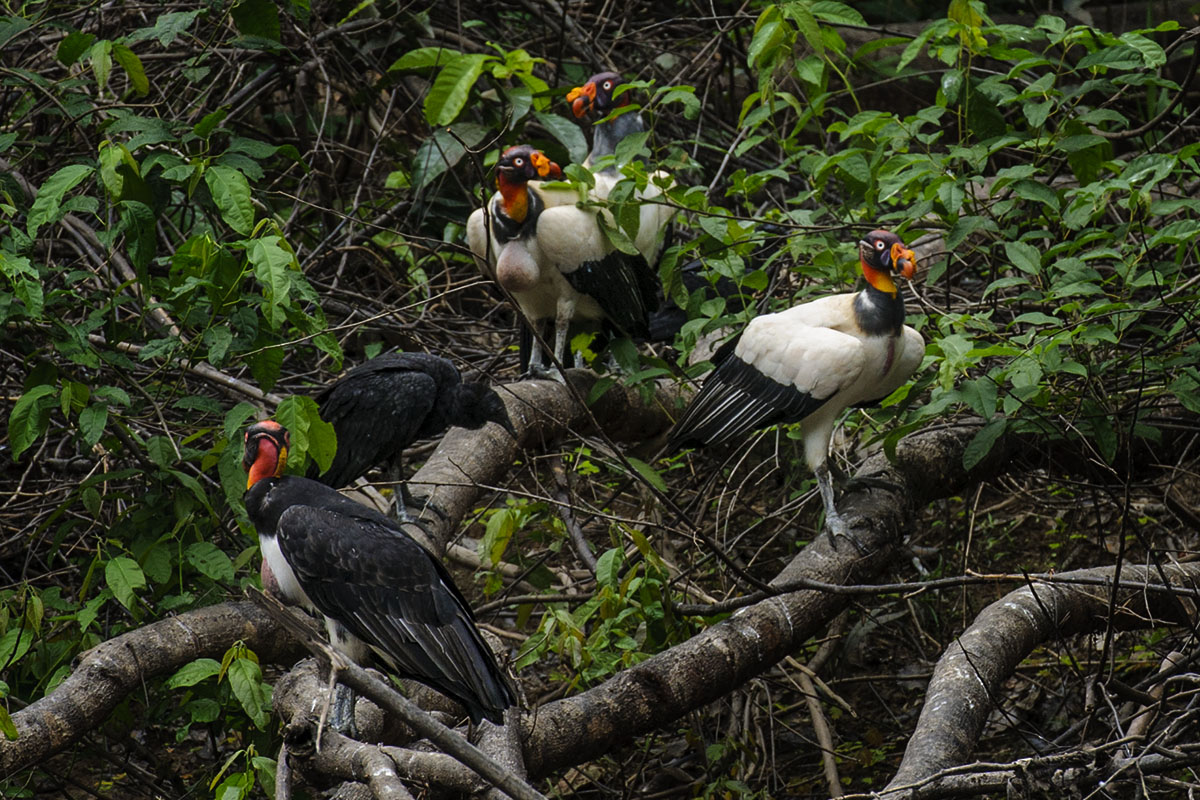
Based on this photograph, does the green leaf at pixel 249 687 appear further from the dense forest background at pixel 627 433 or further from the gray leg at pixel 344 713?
the gray leg at pixel 344 713

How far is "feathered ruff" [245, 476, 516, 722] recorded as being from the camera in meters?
3.05

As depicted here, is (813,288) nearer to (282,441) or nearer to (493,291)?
(493,291)

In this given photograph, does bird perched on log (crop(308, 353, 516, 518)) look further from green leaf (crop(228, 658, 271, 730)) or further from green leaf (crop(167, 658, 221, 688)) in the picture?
green leaf (crop(228, 658, 271, 730))

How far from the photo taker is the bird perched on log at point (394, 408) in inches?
161

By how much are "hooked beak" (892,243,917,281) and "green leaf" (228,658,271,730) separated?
7.08ft

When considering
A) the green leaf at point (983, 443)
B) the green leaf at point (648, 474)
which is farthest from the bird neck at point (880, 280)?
the green leaf at point (648, 474)

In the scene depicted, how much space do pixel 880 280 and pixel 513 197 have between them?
1.50 metres

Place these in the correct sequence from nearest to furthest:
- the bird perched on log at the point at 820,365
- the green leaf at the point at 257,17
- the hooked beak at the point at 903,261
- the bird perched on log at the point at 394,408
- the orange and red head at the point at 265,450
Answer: the orange and red head at the point at 265,450 → the hooked beak at the point at 903,261 → the bird perched on log at the point at 820,365 → the bird perched on log at the point at 394,408 → the green leaf at the point at 257,17

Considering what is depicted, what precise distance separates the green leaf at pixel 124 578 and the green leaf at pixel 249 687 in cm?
52

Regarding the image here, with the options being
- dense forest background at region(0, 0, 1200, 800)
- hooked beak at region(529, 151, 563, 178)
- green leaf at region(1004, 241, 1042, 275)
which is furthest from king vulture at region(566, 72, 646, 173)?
green leaf at region(1004, 241, 1042, 275)

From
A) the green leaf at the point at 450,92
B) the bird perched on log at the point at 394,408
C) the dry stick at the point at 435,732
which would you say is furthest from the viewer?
the green leaf at the point at 450,92

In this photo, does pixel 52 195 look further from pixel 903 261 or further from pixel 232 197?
pixel 903 261

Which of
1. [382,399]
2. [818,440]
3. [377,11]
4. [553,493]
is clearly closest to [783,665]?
[818,440]

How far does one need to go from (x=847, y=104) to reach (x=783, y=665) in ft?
13.9
